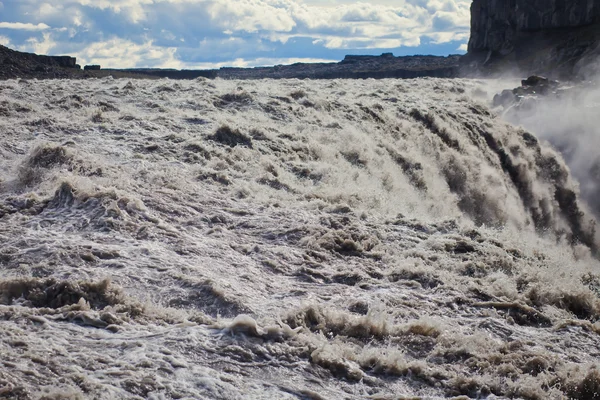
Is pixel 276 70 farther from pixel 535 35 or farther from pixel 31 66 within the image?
pixel 31 66

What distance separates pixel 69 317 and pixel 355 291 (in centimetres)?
386

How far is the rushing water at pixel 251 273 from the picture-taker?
260 inches

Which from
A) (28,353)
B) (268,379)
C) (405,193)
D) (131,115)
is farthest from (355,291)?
(131,115)

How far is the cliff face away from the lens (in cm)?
6631

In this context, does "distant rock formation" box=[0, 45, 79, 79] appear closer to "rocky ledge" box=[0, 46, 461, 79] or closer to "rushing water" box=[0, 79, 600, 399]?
"rocky ledge" box=[0, 46, 461, 79]

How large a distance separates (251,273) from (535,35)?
7778 cm

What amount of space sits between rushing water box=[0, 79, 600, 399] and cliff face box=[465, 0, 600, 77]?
49401 millimetres

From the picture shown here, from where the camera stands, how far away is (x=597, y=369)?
23.5ft

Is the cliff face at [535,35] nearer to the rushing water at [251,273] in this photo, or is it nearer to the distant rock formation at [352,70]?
the distant rock formation at [352,70]

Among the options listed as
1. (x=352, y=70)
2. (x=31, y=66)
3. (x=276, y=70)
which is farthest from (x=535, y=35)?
(x=31, y=66)

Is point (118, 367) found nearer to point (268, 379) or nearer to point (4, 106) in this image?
point (268, 379)

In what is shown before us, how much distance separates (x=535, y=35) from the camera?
78688 mm

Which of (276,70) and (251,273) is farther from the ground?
(276,70)

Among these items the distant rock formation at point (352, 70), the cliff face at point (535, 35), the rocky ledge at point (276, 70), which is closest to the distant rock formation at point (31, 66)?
the rocky ledge at point (276, 70)
